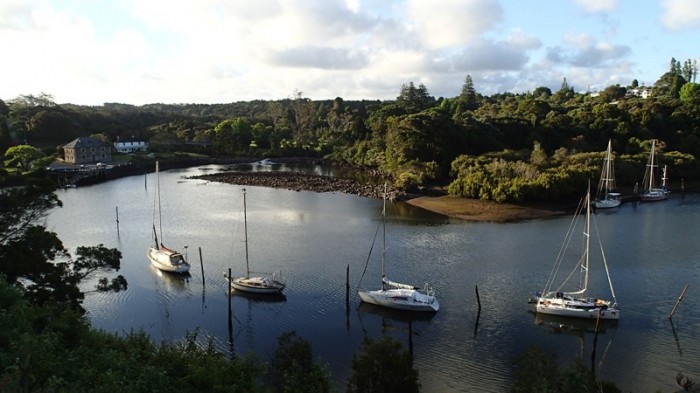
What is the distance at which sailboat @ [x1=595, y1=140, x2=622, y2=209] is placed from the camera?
59969 millimetres

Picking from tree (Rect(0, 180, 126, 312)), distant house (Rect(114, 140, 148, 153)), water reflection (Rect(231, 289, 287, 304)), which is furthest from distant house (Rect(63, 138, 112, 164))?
tree (Rect(0, 180, 126, 312))

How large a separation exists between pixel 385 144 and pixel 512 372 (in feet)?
253

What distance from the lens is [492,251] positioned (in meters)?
41.3

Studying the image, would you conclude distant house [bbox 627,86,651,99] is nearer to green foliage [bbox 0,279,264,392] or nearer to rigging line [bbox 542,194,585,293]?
rigging line [bbox 542,194,585,293]

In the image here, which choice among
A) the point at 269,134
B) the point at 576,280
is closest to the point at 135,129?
the point at 269,134

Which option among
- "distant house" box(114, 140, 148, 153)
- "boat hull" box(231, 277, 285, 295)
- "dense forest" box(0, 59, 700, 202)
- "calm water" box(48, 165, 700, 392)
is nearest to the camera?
"calm water" box(48, 165, 700, 392)

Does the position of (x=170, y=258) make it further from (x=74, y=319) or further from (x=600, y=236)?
(x=600, y=236)

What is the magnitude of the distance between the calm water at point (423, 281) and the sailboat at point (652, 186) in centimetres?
346

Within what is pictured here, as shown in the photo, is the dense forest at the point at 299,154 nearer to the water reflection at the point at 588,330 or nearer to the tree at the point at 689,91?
the tree at the point at 689,91

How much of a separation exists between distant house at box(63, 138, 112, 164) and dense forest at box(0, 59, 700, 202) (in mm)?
5529

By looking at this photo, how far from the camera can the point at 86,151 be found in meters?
97.4

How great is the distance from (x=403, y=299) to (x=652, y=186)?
183 ft

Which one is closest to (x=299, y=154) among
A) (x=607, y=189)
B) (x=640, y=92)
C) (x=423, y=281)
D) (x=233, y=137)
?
(x=233, y=137)

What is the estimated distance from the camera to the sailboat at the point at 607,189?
2361 inches
